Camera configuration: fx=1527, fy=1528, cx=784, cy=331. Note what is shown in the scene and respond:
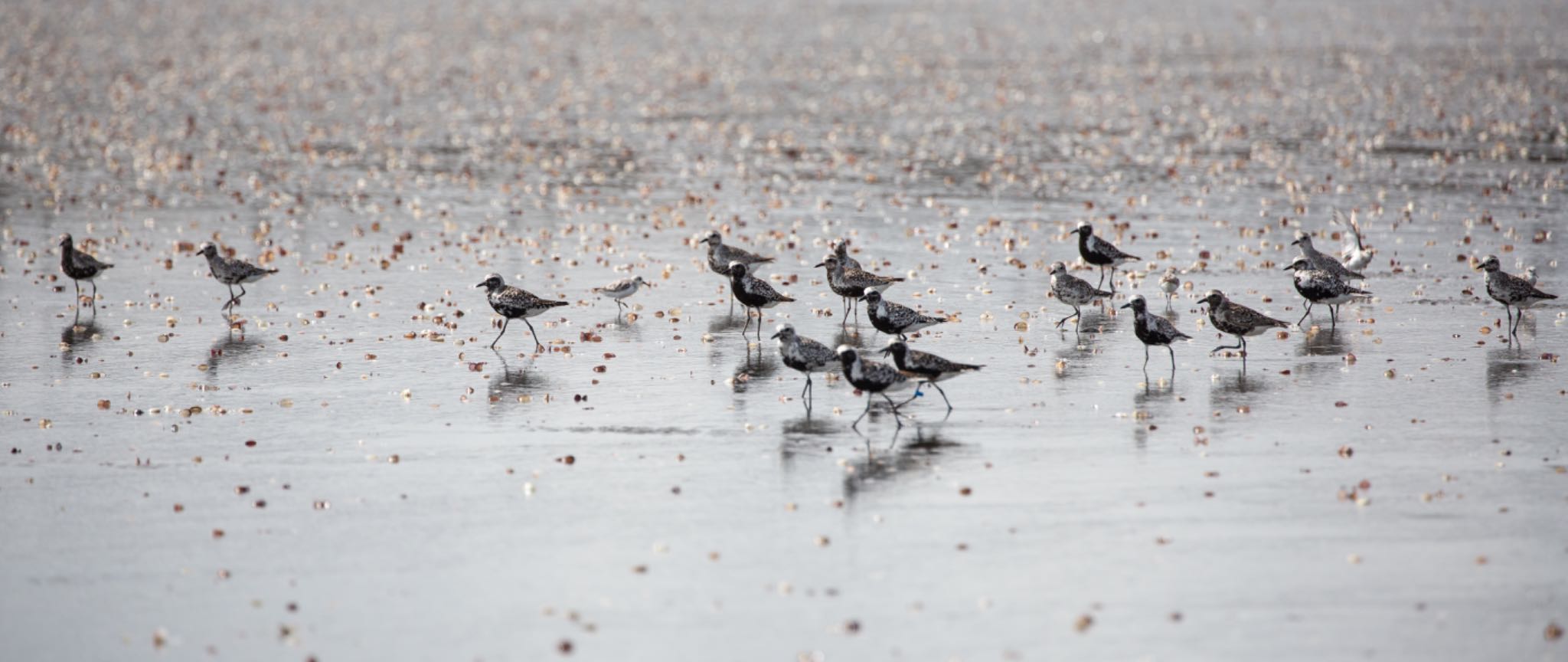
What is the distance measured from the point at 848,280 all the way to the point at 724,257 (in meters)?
2.58

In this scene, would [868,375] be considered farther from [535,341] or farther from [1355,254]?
[1355,254]

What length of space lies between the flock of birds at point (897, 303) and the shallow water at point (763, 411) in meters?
0.36

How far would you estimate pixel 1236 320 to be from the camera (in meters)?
16.2

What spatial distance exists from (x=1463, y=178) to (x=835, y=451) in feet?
68.9

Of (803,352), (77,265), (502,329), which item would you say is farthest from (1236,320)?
(77,265)

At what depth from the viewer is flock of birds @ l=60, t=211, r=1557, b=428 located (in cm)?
1409

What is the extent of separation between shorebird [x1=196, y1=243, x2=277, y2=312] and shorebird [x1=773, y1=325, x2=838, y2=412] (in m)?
8.61

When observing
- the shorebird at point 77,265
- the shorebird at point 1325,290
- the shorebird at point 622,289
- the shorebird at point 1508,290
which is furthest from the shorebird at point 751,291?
the shorebird at point 77,265

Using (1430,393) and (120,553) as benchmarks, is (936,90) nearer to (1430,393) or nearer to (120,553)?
A: (1430,393)

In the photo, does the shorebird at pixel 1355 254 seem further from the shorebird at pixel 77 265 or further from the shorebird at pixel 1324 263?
the shorebird at pixel 77 265

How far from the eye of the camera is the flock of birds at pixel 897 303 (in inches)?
555

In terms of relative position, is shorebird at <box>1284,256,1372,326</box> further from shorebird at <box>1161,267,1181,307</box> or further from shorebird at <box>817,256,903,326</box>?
shorebird at <box>817,256,903,326</box>

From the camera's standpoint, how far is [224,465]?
12688mm

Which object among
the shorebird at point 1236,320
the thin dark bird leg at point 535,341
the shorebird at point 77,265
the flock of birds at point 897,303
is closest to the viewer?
the flock of birds at point 897,303
